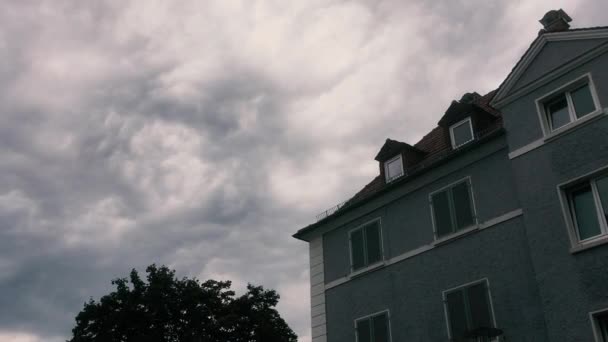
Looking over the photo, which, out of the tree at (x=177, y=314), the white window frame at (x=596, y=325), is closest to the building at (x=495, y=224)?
the white window frame at (x=596, y=325)

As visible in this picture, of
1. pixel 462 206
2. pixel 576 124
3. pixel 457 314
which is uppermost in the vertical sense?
pixel 576 124

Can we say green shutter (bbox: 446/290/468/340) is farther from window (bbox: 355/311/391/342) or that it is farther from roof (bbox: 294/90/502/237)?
roof (bbox: 294/90/502/237)

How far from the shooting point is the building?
1470 cm

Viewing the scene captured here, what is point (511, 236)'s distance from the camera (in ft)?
54.6

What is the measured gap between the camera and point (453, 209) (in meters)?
18.8

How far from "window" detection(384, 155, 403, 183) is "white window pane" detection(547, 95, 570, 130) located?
622cm

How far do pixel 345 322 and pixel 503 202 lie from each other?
7217mm

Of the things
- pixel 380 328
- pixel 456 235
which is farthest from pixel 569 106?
pixel 380 328

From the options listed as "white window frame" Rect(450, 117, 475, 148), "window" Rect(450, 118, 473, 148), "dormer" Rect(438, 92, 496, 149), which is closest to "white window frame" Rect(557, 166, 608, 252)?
"dormer" Rect(438, 92, 496, 149)

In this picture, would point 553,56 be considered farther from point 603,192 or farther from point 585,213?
point 585,213

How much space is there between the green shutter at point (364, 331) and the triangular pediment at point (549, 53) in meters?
8.45

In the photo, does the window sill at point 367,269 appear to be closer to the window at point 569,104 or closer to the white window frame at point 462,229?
the white window frame at point 462,229

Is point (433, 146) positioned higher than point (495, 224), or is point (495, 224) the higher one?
point (433, 146)

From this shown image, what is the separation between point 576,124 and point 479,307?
567 cm
